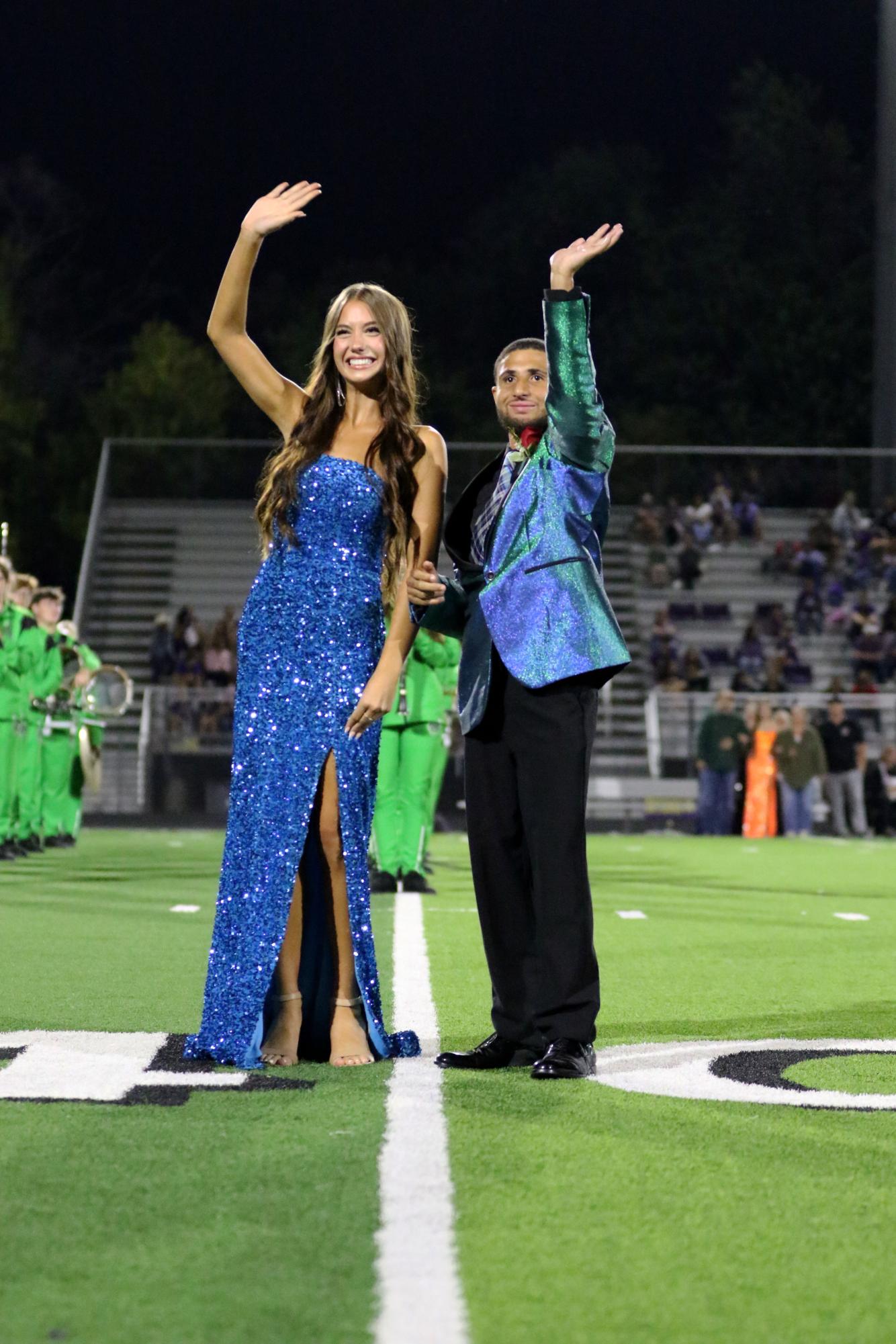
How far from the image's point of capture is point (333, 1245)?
2.87 m

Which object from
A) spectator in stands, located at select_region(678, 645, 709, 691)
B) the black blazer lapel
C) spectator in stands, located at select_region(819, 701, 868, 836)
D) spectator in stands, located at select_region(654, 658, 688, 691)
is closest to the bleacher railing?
spectator in stands, located at select_region(678, 645, 709, 691)

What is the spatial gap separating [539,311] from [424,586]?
159 feet

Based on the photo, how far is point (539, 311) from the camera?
5222cm

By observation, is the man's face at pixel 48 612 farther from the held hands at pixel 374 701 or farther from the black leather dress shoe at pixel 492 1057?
the black leather dress shoe at pixel 492 1057

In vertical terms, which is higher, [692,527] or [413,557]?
[692,527]

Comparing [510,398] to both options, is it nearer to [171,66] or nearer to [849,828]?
[849,828]

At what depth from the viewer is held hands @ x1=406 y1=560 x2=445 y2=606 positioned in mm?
4793

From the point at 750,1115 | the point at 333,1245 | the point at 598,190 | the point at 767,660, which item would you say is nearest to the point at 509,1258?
the point at 333,1245

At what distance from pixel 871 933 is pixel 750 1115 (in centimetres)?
550

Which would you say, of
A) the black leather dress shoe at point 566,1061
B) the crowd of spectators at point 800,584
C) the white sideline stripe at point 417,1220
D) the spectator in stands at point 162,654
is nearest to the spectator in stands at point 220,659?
the spectator in stands at point 162,654

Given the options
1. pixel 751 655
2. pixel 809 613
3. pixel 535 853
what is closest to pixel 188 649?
pixel 751 655

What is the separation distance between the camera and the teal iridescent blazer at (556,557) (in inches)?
183

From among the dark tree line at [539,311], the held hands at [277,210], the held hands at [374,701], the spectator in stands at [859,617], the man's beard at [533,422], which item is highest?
the dark tree line at [539,311]

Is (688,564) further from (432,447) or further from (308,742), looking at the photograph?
(308,742)
